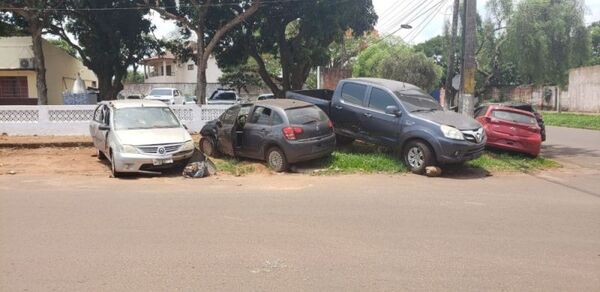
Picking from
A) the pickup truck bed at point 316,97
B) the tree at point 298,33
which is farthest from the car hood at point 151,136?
the tree at point 298,33

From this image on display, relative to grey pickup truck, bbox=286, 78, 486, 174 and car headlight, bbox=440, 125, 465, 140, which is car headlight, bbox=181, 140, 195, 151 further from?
car headlight, bbox=440, 125, 465, 140

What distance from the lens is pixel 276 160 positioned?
1197cm

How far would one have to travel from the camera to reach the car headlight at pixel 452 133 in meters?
11.3

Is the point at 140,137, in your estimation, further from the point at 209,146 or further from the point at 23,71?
the point at 23,71

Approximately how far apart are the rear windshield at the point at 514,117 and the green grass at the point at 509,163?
92 cm

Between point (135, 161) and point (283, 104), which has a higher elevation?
Answer: point (283, 104)

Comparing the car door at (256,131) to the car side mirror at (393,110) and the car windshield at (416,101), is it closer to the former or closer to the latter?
the car side mirror at (393,110)

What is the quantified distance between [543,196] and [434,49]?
194ft

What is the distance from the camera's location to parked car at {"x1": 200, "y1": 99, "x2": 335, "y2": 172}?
11625 mm

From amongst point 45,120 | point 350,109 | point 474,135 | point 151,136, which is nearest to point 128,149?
point 151,136

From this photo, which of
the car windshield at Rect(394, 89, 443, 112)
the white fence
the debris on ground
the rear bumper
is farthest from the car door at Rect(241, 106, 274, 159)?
the white fence

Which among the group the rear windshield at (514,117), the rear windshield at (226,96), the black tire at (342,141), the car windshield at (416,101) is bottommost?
the black tire at (342,141)

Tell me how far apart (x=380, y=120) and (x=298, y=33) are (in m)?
13.5

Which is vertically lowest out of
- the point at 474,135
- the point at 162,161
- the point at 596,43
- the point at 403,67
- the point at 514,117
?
the point at 162,161
